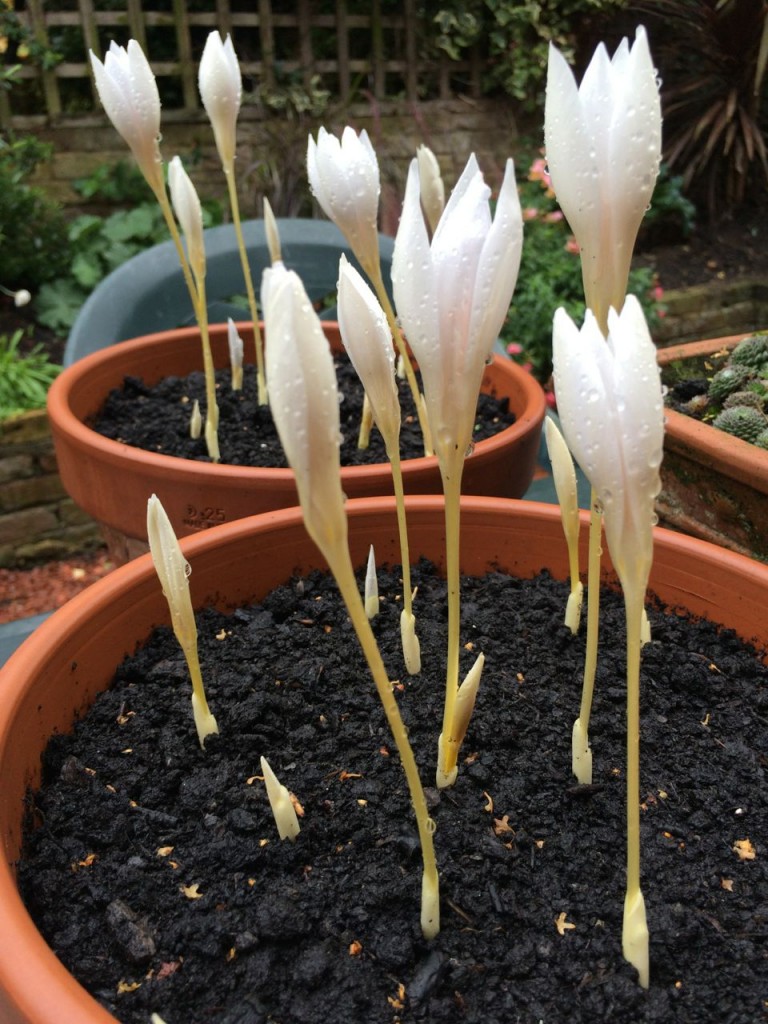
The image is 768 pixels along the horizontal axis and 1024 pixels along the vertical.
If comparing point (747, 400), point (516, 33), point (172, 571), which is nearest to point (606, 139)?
point (172, 571)

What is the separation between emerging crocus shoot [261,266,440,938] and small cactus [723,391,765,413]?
81 cm

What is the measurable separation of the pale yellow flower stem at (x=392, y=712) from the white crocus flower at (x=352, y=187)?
1.15 feet

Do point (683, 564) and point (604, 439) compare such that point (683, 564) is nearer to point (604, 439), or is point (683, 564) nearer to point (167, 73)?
point (604, 439)

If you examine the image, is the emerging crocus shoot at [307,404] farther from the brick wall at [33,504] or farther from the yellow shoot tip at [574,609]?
the brick wall at [33,504]

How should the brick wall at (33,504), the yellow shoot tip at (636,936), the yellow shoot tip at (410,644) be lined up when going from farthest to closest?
the brick wall at (33,504)
the yellow shoot tip at (410,644)
the yellow shoot tip at (636,936)

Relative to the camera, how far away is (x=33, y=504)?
2.28 m

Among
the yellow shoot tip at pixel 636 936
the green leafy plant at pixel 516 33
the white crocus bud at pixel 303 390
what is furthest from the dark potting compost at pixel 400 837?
the green leafy plant at pixel 516 33

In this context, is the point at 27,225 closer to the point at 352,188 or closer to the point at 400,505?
the point at 352,188

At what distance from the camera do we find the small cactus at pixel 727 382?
1074 millimetres

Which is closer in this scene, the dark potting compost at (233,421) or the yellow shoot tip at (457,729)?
the yellow shoot tip at (457,729)

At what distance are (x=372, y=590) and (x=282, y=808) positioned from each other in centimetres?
23

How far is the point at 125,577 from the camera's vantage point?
644 mm

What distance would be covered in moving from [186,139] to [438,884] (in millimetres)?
3176

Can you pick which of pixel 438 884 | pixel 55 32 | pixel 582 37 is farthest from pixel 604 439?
pixel 582 37
